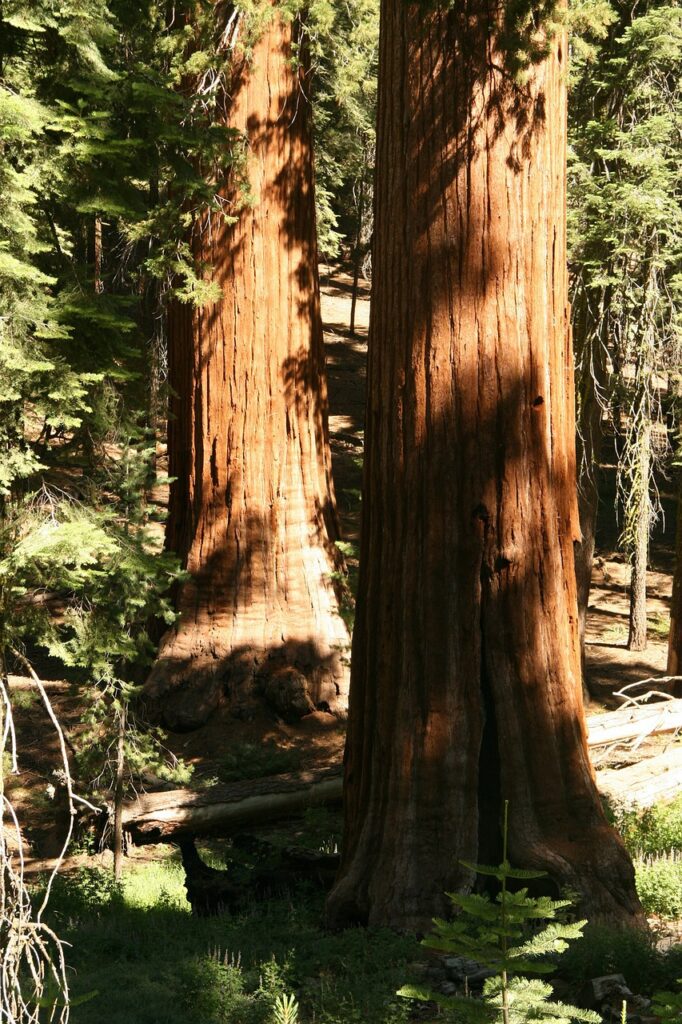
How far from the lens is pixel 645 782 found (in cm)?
859

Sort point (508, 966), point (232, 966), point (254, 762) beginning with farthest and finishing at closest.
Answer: point (254, 762) < point (232, 966) < point (508, 966)

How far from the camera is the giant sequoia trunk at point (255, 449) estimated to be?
10.6m

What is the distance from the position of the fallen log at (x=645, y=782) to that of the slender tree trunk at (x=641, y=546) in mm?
3534

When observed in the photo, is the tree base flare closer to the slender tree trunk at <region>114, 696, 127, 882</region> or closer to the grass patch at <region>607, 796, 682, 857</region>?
the slender tree trunk at <region>114, 696, 127, 882</region>

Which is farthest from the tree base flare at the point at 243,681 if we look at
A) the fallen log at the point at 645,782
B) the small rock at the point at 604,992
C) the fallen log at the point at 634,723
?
the small rock at the point at 604,992

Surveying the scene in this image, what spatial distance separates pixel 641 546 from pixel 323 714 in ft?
19.1

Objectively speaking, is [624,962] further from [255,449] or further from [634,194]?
[634,194]

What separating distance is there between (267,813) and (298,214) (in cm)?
592

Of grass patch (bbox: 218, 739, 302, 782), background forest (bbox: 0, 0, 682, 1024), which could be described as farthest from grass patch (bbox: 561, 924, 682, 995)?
grass patch (bbox: 218, 739, 302, 782)

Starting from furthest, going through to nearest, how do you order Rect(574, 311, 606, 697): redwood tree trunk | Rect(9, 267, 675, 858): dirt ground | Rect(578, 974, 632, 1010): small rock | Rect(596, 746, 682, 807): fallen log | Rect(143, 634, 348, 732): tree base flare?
Rect(574, 311, 606, 697): redwood tree trunk < Rect(143, 634, 348, 732): tree base flare < Rect(9, 267, 675, 858): dirt ground < Rect(596, 746, 682, 807): fallen log < Rect(578, 974, 632, 1010): small rock

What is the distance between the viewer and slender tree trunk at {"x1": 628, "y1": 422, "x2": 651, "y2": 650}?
11.7 meters

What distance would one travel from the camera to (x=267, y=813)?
27.1 feet

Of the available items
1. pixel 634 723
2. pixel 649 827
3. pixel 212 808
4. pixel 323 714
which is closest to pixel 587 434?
pixel 634 723

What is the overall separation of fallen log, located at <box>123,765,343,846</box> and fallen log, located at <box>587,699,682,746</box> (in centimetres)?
262
